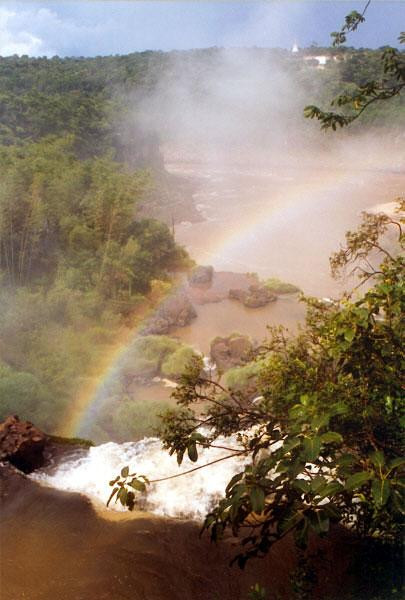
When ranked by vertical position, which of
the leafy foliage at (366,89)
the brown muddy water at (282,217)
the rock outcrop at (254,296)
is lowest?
the rock outcrop at (254,296)

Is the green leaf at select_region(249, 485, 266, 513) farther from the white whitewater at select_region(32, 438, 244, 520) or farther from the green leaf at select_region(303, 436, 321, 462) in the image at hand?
the white whitewater at select_region(32, 438, 244, 520)

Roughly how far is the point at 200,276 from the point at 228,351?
28.6ft

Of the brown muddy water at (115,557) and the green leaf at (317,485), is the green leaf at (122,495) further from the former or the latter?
the brown muddy water at (115,557)

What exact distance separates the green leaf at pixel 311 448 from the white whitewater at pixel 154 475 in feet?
20.1

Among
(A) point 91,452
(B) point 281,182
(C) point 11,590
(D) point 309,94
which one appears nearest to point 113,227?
(A) point 91,452

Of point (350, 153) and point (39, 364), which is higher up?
point (350, 153)

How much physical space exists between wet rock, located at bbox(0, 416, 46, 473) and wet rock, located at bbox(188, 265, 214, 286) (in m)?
15.3

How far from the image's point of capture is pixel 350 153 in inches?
2121

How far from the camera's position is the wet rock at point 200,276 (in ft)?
80.6

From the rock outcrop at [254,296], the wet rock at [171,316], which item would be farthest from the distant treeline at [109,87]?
the wet rock at [171,316]

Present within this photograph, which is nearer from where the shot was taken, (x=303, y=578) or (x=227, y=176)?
(x=303, y=578)

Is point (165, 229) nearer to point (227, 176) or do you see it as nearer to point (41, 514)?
point (41, 514)

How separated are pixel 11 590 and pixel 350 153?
54.1 m

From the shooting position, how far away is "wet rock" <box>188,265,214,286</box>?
968 inches
